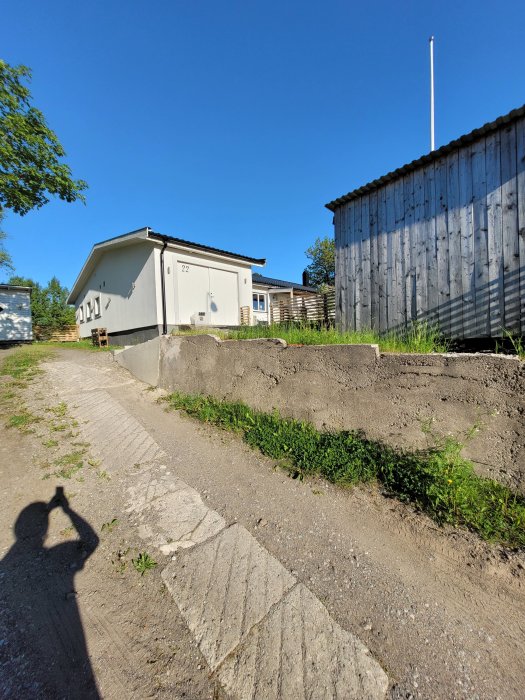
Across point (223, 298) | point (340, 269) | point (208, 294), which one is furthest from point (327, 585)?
point (223, 298)

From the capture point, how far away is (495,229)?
4.03 m

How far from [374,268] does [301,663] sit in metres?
5.34

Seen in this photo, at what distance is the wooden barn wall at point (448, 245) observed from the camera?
3924mm

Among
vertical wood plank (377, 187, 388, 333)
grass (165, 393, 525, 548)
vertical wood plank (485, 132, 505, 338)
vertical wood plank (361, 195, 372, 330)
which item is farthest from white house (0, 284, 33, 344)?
vertical wood plank (485, 132, 505, 338)

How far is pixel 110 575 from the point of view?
2.05 metres

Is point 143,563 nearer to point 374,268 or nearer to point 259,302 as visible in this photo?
point 374,268

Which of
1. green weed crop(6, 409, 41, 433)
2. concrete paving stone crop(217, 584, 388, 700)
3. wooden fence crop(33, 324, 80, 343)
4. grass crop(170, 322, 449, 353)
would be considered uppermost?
wooden fence crop(33, 324, 80, 343)

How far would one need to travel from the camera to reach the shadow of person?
1428 mm

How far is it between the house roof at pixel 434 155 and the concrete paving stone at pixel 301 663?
5.79 meters

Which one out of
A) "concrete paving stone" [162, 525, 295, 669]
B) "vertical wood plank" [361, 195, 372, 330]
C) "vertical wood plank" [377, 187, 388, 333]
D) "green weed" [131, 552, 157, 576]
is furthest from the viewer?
"vertical wood plank" [361, 195, 372, 330]

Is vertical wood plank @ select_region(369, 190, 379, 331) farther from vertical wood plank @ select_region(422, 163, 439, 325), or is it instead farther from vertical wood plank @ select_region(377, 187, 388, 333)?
vertical wood plank @ select_region(422, 163, 439, 325)

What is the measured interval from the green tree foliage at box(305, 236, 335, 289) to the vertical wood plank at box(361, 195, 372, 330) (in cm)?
2688

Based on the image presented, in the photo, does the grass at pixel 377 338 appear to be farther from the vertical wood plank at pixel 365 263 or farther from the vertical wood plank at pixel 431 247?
the vertical wood plank at pixel 365 263

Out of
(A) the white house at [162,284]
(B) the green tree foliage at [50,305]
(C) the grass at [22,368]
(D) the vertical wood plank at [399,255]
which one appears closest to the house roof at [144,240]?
(A) the white house at [162,284]
